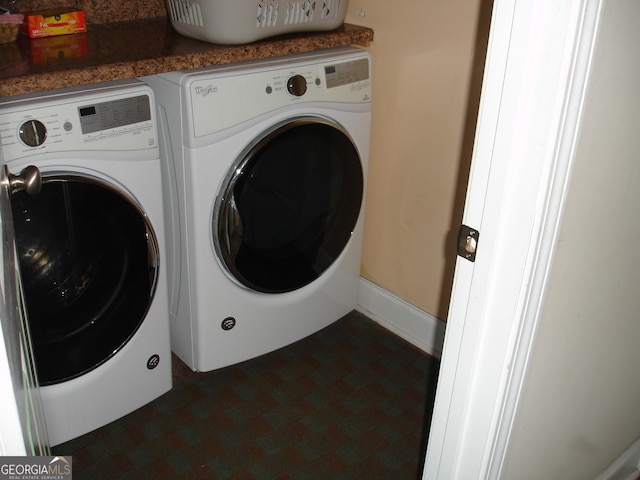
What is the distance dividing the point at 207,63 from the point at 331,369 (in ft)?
3.27

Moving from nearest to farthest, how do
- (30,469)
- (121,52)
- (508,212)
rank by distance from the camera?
(30,469) → (508,212) → (121,52)

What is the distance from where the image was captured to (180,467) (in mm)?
1646

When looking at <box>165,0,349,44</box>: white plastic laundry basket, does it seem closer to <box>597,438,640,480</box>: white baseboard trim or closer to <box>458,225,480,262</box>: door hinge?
<box>458,225,480,262</box>: door hinge

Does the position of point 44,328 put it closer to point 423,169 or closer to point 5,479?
point 5,479

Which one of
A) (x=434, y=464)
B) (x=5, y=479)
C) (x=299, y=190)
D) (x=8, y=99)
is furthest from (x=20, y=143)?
(x=434, y=464)

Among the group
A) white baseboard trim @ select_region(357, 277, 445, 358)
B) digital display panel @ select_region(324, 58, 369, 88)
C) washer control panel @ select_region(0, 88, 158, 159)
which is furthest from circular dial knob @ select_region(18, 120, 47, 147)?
white baseboard trim @ select_region(357, 277, 445, 358)

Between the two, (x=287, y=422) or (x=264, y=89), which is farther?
(x=287, y=422)

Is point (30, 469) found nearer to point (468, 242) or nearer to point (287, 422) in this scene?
point (468, 242)

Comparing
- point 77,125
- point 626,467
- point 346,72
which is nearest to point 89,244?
point 77,125

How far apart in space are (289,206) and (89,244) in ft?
1.83

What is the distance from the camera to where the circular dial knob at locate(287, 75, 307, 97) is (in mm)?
1668

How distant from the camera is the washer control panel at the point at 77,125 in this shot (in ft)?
4.27

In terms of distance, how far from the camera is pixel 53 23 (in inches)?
66.1

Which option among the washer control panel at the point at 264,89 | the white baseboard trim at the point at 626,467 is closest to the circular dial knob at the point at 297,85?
the washer control panel at the point at 264,89
